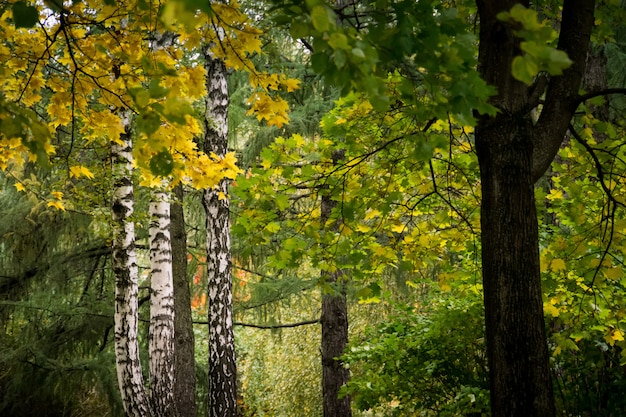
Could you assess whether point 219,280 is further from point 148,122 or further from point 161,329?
point 148,122

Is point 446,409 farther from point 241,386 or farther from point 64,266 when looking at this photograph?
point 241,386

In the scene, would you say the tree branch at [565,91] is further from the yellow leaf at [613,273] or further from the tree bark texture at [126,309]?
the tree bark texture at [126,309]

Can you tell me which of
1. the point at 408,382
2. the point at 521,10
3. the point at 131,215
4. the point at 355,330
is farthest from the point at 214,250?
the point at 355,330

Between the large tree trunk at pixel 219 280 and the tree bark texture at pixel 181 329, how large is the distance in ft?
5.71

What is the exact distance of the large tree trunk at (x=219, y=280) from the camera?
6922 mm

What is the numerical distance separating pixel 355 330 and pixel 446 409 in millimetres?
9985

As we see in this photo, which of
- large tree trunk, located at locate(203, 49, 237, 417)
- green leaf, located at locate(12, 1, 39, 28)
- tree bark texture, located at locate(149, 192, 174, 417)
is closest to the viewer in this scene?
green leaf, located at locate(12, 1, 39, 28)

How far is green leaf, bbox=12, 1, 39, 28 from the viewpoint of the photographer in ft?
6.73

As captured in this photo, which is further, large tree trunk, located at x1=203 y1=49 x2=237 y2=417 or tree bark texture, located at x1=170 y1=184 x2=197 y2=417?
tree bark texture, located at x1=170 y1=184 x2=197 y2=417

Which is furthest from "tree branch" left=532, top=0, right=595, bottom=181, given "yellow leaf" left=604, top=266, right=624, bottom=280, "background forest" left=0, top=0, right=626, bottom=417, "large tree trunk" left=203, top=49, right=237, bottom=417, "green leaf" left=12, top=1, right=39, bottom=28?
"large tree trunk" left=203, top=49, right=237, bottom=417

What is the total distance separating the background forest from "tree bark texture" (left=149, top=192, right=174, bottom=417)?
2 cm

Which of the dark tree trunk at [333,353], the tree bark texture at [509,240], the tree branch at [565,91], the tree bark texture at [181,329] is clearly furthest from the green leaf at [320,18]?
the dark tree trunk at [333,353]

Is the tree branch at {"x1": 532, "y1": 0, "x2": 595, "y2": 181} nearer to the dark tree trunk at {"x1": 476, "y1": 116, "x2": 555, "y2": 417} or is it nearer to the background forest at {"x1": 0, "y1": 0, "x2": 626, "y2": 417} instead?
the background forest at {"x1": 0, "y1": 0, "x2": 626, "y2": 417}

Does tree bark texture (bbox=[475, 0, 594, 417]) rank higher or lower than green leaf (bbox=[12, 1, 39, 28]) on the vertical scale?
lower
